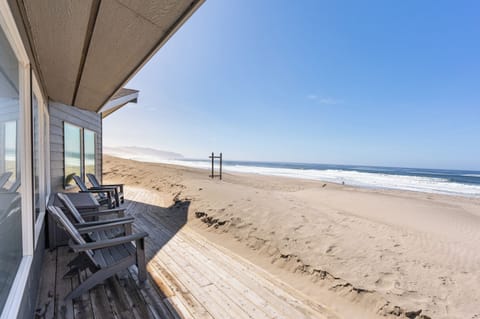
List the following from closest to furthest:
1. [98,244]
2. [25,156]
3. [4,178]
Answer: [4,178] < [25,156] < [98,244]

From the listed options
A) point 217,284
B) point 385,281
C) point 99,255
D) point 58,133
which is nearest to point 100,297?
point 99,255

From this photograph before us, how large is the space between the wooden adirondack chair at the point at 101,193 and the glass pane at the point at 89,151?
84 centimetres

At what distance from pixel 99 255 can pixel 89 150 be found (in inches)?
168

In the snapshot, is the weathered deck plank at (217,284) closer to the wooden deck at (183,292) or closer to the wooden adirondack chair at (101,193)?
the wooden deck at (183,292)

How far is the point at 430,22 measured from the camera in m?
10.4

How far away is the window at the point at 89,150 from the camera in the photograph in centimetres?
491

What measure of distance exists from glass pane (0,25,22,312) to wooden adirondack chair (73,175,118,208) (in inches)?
117

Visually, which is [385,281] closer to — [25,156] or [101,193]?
[25,156]

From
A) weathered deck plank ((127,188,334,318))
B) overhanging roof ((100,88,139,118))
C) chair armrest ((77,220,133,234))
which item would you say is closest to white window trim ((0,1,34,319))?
chair armrest ((77,220,133,234))

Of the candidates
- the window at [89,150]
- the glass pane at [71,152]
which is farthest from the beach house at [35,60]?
the window at [89,150]

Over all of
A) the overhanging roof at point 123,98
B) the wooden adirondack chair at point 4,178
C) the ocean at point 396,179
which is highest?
the overhanging roof at point 123,98

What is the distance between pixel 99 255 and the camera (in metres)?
2.00

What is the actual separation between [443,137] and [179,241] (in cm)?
4363

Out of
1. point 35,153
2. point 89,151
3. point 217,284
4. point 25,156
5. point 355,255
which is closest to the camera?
point 25,156
